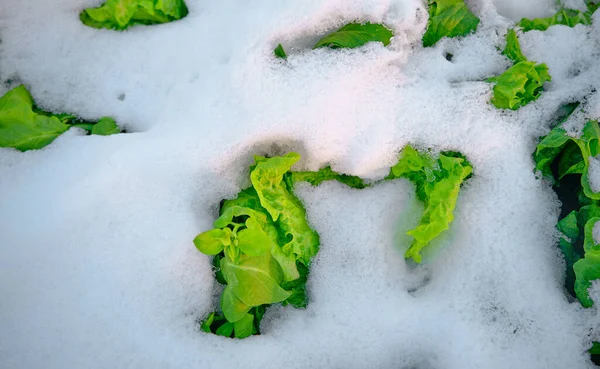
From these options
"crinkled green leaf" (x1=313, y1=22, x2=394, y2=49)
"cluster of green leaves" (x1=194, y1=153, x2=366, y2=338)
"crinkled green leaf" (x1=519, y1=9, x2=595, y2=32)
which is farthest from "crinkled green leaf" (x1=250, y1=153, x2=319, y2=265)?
"crinkled green leaf" (x1=519, y1=9, x2=595, y2=32)

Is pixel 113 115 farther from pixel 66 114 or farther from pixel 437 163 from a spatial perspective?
pixel 437 163

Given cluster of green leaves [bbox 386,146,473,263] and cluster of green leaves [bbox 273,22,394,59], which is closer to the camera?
cluster of green leaves [bbox 386,146,473,263]

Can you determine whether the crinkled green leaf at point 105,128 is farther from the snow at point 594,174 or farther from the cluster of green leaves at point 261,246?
the snow at point 594,174

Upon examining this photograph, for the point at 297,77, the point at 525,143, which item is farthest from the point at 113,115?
the point at 525,143

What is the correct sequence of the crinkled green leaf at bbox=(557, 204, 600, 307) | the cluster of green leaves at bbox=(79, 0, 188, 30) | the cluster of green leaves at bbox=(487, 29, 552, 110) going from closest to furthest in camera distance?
the crinkled green leaf at bbox=(557, 204, 600, 307) < the cluster of green leaves at bbox=(487, 29, 552, 110) < the cluster of green leaves at bbox=(79, 0, 188, 30)

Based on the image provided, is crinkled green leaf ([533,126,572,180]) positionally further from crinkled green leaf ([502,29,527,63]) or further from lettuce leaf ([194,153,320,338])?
lettuce leaf ([194,153,320,338])

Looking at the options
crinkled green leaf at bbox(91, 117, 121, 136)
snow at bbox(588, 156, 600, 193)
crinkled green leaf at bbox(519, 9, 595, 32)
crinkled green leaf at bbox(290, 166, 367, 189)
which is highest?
crinkled green leaf at bbox(519, 9, 595, 32)
